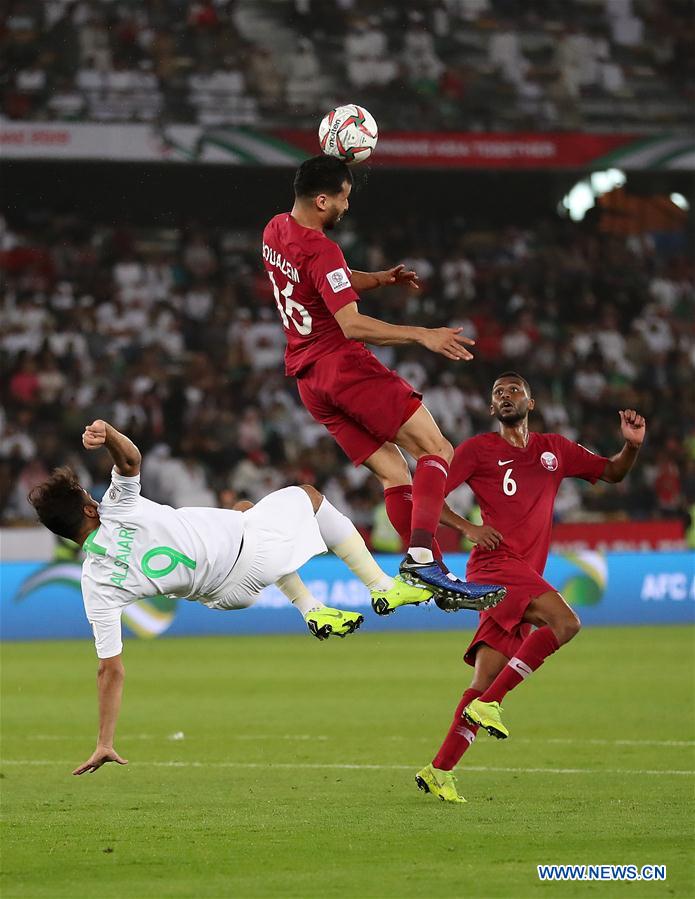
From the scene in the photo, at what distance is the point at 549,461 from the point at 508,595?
90 centimetres

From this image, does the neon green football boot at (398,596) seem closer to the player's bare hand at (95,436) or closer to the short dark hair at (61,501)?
the short dark hair at (61,501)

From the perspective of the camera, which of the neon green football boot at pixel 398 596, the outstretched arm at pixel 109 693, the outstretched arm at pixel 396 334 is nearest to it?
the outstretched arm at pixel 109 693

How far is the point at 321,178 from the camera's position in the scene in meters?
8.45

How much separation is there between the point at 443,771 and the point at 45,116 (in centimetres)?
1774

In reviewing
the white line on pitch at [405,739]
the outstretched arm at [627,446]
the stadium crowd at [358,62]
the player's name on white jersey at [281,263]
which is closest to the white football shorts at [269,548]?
the player's name on white jersey at [281,263]

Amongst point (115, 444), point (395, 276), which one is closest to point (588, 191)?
point (395, 276)

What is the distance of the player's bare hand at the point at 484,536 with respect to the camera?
30.1 feet

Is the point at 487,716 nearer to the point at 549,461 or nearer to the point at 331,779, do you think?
the point at 549,461

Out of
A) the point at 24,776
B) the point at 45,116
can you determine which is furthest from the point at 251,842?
the point at 45,116

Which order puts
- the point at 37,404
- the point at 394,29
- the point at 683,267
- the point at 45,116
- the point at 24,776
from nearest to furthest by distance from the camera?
the point at 24,776 < the point at 37,404 < the point at 45,116 < the point at 394,29 < the point at 683,267

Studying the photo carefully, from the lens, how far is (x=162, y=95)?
2519cm

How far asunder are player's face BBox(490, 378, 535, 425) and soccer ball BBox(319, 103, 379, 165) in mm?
1643

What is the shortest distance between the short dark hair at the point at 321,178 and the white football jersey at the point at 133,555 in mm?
1838

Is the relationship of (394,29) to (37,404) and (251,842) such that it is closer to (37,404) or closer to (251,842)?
(37,404)
